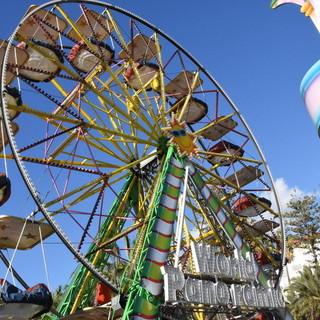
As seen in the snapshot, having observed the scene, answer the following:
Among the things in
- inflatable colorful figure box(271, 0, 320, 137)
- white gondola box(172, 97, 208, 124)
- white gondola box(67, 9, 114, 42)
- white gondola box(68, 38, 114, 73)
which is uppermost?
white gondola box(67, 9, 114, 42)

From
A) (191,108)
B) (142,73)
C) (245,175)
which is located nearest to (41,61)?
(142,73)

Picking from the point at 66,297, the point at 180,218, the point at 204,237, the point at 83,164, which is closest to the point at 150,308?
the point at 180,218

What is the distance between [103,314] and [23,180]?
3838 mm

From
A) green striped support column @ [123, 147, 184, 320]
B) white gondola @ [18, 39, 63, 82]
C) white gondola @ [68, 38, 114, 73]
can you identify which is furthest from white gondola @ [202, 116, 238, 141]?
white gondola @ [18, 39, 63, 82]

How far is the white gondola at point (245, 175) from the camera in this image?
16891 mm

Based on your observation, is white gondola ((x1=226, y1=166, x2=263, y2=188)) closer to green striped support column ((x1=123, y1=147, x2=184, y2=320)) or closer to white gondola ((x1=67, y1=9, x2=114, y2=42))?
green striped support column ((x1=123, y1=147, x2=184, y2=320))

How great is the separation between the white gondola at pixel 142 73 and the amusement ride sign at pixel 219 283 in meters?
7.00

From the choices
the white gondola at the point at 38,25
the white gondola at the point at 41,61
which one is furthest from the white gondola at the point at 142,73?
the white gondola at the point at 41,61

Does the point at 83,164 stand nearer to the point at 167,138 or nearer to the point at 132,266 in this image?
the point at 167,138

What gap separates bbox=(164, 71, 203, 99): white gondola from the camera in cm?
1633

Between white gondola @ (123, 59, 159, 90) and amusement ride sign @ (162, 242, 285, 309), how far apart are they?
7.00m

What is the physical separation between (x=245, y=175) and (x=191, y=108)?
3.51 meters

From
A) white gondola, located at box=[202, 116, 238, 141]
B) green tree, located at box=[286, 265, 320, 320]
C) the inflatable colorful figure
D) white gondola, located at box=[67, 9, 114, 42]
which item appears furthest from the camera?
green tree, located at box=[286, 265, 320, 320]

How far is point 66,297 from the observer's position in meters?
11.6
